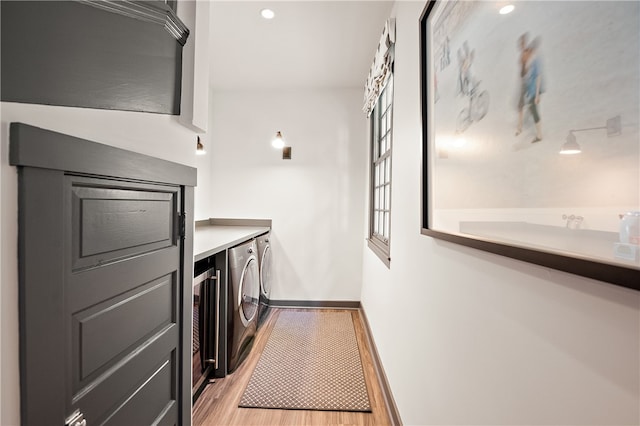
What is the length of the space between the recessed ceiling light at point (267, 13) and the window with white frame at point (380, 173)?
102 cm

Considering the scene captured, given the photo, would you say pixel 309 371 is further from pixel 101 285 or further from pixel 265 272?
pixel 101 285

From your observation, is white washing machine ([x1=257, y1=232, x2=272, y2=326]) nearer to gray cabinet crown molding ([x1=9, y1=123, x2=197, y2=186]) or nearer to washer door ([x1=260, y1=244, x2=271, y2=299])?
washer door ([x1=260, y1=244, x2=271, y2=299])

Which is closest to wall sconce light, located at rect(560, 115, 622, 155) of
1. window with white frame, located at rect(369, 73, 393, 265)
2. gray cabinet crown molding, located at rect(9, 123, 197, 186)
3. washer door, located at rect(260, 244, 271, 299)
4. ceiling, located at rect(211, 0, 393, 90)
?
gray cabinet crown molding, located at rect(9, 123, 197, 186)

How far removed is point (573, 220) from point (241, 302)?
1.98m

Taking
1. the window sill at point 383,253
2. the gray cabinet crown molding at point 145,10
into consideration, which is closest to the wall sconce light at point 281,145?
the window sill at point 383,253

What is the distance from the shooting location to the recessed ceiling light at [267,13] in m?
2.04

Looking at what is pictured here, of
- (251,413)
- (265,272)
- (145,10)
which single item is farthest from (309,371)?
(145,10)

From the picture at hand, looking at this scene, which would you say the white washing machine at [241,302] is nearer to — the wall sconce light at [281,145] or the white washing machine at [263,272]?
the white washing machine at [263,272]

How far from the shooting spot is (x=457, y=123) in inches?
33.5

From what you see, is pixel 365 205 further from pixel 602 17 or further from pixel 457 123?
pixel 602 17

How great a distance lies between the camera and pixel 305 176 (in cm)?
341

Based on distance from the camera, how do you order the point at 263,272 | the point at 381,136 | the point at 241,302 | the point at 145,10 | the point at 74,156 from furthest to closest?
the point at 263,272, the point at 381,136, the point at 241,302, the point at 145,10, the point at 74,156

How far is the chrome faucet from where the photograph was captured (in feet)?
1.40

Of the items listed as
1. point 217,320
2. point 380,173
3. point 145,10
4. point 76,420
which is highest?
point 145,10
